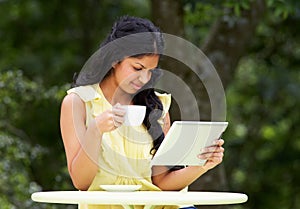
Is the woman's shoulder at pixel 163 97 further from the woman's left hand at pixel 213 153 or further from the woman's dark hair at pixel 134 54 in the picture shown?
the woman's left hand at pixel 213 153

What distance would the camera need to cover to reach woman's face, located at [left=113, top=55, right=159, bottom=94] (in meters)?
3.25

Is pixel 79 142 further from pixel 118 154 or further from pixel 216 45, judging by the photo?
pixel 216 45

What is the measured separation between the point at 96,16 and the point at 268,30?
149cm

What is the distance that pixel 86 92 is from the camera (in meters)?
3.33

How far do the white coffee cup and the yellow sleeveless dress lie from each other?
0.78 ft

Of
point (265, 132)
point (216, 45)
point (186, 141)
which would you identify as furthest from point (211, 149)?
point (265, 132)

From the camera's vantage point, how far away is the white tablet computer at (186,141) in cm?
304

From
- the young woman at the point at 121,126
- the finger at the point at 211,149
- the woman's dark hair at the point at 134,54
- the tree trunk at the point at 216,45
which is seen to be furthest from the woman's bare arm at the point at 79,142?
the tree trunk at the point at 216,45

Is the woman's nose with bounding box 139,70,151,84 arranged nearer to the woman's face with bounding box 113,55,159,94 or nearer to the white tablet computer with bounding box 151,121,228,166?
the woman's face with bounding box 113,55,159,94

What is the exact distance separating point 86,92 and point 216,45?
3060 mm

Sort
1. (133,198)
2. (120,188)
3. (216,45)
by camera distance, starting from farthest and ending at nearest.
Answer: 1. (216,45)
2. (120,188)
3. (133,198)

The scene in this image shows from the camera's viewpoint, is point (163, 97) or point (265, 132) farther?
point (265, 132)

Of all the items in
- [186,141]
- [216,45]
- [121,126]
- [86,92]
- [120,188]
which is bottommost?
[120,188]

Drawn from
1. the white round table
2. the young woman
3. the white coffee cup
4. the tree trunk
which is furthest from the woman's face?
the tree trunk
